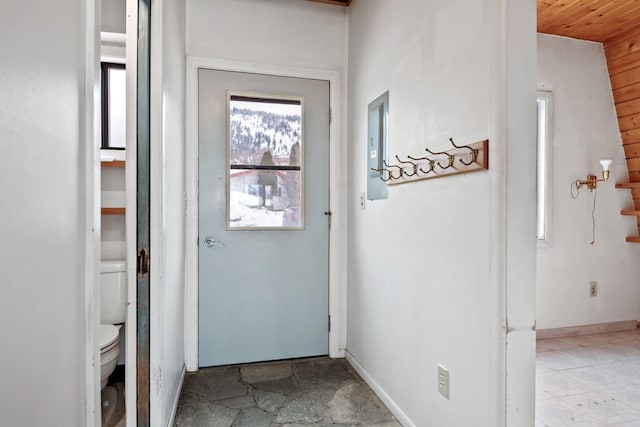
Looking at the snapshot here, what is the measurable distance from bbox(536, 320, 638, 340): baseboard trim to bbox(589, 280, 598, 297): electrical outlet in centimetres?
28

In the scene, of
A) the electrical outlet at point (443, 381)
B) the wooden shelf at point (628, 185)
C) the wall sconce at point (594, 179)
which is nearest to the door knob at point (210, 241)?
the electrical outlet at point (443, 381)

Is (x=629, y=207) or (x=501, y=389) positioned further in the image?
(x=629, y=207)

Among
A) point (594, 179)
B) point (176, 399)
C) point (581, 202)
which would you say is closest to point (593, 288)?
point (581, 202)

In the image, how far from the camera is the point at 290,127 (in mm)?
2709

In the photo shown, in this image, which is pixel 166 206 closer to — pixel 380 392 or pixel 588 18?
pixel 380 392

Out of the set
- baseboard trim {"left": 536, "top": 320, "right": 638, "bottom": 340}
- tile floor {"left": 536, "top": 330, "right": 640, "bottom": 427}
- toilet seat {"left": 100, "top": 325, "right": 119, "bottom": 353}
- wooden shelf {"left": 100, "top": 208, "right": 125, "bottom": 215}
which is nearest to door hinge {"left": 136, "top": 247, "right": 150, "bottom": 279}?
toilet seat {"left": 100, "top": 325, "right": 119, "bottom": 353}

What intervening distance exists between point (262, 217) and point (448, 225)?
1.47 m

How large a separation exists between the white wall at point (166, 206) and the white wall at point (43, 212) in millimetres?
934

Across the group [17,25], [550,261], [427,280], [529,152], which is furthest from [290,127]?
[550,261]

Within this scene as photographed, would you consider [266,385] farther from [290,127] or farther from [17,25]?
[17,25]

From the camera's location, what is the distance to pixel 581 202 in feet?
10.3

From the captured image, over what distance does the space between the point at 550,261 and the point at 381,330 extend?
6.04 ft

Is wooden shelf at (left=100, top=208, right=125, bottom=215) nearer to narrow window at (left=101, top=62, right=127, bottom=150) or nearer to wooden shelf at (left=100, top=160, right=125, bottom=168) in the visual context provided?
wooden shelf at (left=100, top=160, right=125, bottom=168)

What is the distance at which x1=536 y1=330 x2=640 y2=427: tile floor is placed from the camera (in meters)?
1.96
